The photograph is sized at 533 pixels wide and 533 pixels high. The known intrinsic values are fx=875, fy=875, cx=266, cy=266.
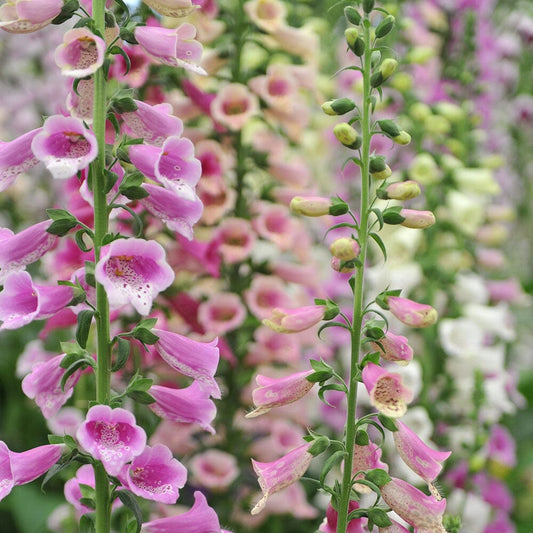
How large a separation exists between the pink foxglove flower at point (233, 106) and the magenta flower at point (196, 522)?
0.93 metres

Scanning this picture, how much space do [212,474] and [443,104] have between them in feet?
3.40

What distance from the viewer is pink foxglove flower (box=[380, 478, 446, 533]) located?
895 millimetres

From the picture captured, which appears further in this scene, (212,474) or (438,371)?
(438,371)

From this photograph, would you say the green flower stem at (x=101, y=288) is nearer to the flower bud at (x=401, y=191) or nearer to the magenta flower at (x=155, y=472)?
the magenta flower at (x=155, y=472)

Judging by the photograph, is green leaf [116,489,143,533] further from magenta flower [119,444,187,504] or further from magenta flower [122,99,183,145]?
magenta flower [122,99,183,145]

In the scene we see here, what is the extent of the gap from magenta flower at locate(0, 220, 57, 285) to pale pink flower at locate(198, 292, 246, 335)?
799 millimetres

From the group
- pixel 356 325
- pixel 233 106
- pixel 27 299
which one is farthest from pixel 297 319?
pixel 233 106

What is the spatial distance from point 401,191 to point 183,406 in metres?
0.33

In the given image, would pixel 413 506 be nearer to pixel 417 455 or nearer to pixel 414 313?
pixel 417 455

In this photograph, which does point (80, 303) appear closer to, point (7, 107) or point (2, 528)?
point (2, 528)

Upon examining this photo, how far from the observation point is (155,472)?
3.00 feet

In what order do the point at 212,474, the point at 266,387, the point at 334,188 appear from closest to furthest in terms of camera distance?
the point at 266,387
the point at 212,474
the point at 334,188

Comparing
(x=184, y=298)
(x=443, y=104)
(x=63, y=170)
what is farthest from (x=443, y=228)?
(x=63, y=170)

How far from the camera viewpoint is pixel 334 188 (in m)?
2.87
